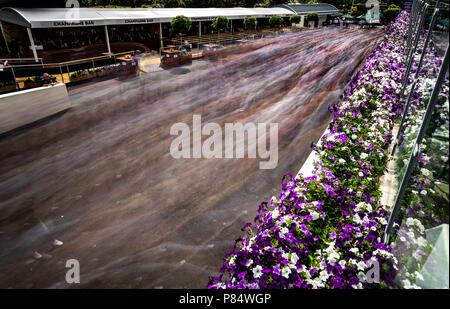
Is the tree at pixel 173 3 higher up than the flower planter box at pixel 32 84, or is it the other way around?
the tree at pixel 173 3

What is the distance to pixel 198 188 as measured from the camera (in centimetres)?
806

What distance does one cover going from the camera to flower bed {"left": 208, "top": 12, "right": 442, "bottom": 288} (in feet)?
11.8

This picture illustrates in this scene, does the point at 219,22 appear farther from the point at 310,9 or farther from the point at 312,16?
the point at 310,9

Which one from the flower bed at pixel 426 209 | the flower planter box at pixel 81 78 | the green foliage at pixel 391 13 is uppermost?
the green foliage at pixel 391 13

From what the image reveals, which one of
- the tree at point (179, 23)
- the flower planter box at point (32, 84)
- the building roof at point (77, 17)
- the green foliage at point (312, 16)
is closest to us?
the flower planter box at point (32, 84)

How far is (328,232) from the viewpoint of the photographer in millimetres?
4301

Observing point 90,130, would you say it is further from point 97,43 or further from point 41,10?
point 97,43

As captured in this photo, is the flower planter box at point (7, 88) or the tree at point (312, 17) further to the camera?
the tree at point (312, 17)

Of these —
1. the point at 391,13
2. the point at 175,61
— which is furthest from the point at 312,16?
the point at 175,61

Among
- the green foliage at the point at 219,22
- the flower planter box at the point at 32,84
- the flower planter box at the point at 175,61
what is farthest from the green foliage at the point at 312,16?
the flower planter box at the point at 32,84

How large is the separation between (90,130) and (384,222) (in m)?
11.1

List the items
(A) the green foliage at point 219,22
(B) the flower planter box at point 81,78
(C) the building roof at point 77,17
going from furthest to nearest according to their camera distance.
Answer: (A) the green foliage at point 219,22 < (C) the building roof at point 77,17 < (B) the flower planter box at point 81,78

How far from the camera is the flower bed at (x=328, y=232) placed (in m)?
3.61

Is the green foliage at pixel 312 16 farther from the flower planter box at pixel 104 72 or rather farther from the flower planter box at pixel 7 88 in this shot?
the flower planter box at pixel 7 88
